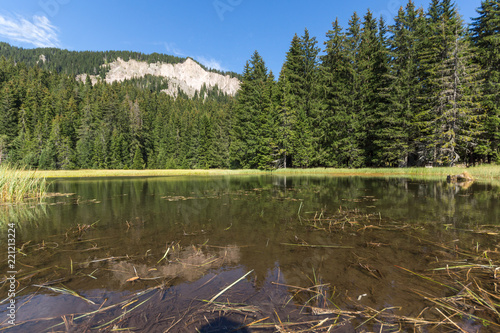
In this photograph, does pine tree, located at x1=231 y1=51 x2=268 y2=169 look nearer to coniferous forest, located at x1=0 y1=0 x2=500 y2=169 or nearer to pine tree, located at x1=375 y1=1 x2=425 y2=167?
coniferous forest, located at x1=0 y1=0 x2=500 y2=169

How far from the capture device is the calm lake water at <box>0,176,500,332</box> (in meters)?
2.56

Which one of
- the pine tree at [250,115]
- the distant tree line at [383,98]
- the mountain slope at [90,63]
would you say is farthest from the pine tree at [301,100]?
the mountain slope at [90,63]

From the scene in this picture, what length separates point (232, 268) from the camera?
3.84 meters

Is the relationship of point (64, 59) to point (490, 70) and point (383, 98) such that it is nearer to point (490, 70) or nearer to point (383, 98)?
point (383, 98)

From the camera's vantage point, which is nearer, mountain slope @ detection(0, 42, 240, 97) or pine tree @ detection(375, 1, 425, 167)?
pine tree @ detection(375, 1, 425, 167)

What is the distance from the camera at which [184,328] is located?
7.72 ft

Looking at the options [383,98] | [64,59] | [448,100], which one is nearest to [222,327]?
[448,100]

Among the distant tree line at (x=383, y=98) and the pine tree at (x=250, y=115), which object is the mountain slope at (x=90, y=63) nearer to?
the pine tree at (x=250, y=115)

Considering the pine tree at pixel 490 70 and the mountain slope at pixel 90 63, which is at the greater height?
the mountain slope at pixel 90 63

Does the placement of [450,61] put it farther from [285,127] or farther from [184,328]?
[184,328]

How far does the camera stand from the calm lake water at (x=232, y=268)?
2559mm

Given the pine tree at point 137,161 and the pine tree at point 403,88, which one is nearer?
the pine tree at point 403,88

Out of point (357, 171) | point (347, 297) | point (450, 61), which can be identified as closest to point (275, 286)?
point (347, 297)

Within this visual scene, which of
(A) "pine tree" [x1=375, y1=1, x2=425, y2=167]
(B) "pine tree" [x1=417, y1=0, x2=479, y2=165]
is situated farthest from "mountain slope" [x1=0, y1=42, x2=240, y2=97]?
(B) "pine tree" [x1=417, y1=0, x2=479, y2=165]
